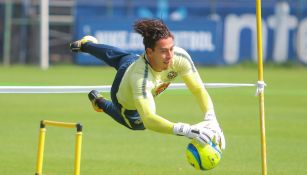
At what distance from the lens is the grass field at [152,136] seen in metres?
11.7

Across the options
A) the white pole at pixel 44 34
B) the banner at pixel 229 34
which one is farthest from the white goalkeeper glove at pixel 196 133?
the white pole at pixel 44 34

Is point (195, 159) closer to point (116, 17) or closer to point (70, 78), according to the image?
point (70, 78)

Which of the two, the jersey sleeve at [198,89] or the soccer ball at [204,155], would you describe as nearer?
the soccer ball at [204,155]

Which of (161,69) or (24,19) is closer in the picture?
(161,69)

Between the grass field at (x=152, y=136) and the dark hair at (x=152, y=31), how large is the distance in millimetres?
2547

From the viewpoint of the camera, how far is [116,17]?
35.1 meters

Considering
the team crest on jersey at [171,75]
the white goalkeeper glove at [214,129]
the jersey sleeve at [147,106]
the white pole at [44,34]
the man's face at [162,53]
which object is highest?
the man's face at [162,53]

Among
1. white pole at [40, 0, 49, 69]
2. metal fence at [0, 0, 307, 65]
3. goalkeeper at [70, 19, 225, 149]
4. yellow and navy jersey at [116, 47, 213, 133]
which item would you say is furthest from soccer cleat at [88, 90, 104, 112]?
metal fence at [0, 0, 307, 65]

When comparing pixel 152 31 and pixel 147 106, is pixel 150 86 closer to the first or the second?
pixel 147 106

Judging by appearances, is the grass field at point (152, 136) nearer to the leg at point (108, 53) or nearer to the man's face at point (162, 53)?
the leg at point (108, 53)

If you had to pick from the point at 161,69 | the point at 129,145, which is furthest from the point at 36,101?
the point at 161,69

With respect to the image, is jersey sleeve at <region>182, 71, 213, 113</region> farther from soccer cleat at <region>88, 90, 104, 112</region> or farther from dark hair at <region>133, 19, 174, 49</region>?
soccer cleat at <region>88, 90, 104, 112</region>

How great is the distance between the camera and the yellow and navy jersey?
894cm

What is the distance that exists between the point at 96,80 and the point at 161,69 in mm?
17530
